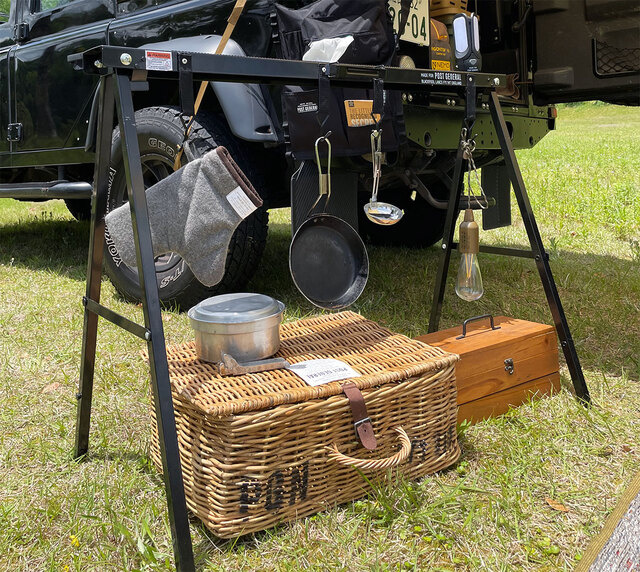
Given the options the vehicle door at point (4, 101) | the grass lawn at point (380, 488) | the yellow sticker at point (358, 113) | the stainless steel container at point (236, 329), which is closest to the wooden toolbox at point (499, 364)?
the grass lawn at point (380, 488)

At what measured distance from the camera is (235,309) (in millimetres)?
1907

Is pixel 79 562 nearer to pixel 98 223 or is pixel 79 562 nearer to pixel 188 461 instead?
pixel 188 461

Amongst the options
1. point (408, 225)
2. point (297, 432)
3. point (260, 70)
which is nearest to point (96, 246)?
point (260, 70)

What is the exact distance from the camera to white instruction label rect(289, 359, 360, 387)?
5.88 feet

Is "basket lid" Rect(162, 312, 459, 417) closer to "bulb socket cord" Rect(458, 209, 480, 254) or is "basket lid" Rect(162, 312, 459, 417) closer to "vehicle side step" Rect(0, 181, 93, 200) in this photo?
"bulb socket cord" Rect(458, 209, 480, 254)

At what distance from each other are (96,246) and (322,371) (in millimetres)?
737

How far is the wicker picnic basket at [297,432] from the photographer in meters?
1.63

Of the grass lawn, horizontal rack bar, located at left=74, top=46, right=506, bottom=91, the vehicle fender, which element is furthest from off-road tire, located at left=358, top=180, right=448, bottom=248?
horizontal rack bar, located at left=74, top=46, right=506, bottom=91

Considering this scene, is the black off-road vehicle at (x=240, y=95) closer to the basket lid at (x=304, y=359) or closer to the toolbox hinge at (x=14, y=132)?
the toolbox hinge at (x=14, y=132)

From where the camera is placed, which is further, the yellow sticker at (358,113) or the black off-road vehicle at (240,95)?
the black off-road vehicle at (240,95)

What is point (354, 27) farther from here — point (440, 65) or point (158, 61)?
point (158, 61)

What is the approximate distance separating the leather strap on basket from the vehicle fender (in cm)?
153

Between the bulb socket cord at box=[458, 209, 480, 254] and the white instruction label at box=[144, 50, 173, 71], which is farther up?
the white instruction label at box=[144, 50, 173, 71]

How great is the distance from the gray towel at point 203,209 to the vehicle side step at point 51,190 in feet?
6.48
